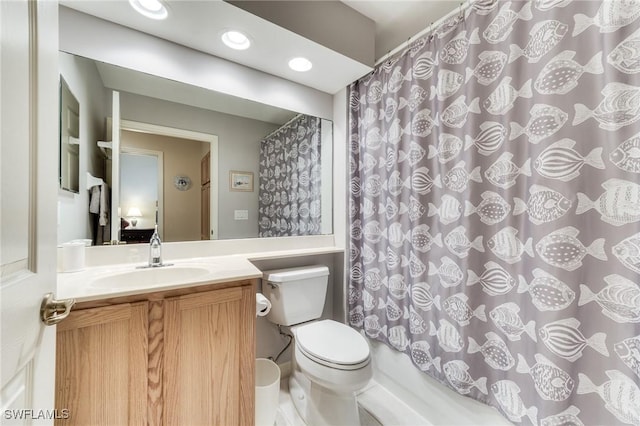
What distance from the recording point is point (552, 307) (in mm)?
909

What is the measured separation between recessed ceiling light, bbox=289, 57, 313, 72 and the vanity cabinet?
52.4 inches

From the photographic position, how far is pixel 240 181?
1738 millimetres

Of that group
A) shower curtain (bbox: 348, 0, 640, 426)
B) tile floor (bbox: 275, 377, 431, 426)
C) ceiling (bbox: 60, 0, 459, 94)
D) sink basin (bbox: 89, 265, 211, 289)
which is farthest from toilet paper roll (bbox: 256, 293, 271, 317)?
ceiling (bbox: 60, 0, 459, 94)

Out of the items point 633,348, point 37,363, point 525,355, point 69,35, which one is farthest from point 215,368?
point 69,35

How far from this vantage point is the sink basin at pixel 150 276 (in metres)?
1.10

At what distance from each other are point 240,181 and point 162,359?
109 centimetres

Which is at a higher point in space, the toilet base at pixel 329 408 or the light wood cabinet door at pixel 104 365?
the light wood cabinet door at pixel 104 365

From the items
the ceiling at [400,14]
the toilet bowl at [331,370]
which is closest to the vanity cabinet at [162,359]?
the toilet bowl at [331,370]

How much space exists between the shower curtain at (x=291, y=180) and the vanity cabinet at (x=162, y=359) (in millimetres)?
780

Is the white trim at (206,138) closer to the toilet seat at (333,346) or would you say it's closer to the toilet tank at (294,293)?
the toilet tank at (294,293)

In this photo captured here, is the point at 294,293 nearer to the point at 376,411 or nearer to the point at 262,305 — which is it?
the point at 262,305

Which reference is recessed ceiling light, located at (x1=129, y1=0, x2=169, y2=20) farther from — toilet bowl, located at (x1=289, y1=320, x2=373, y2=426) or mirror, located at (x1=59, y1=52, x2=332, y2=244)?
toilet bowl, located at (x1=289, y1=320, x2=373, y2=426)

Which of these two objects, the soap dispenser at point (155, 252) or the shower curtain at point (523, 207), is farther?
the soap dispenser at point (155, 252)

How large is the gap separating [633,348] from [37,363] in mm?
1599
